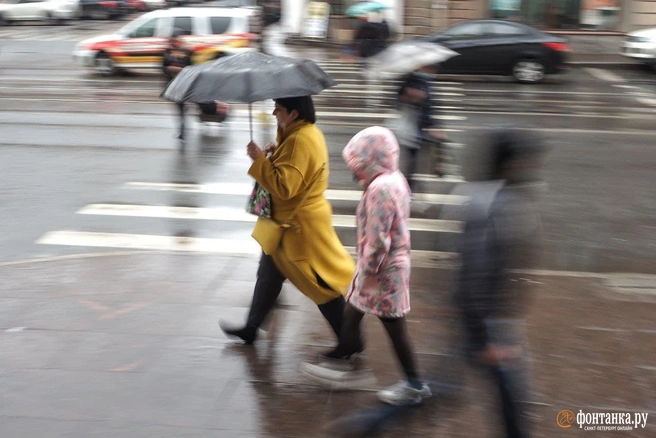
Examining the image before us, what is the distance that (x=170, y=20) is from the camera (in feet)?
71.5

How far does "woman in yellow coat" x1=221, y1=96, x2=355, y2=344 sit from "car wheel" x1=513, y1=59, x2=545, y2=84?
641 inches

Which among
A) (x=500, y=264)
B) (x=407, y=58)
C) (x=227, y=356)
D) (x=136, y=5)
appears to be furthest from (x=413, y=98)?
(x=136, y=5)

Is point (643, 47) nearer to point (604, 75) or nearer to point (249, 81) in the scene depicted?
point (604, 75)

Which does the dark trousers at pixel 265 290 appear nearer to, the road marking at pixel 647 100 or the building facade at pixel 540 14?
the road marking at pixel 647 100

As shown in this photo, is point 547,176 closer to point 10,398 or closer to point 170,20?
point 10,398

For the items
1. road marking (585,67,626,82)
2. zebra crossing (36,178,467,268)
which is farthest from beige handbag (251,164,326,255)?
road marking (585,67,626,82)

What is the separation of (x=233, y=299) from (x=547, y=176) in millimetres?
5913

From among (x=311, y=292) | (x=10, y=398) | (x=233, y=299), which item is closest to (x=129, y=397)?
(x=10, y=398)

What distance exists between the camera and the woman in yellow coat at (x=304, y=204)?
5023mm

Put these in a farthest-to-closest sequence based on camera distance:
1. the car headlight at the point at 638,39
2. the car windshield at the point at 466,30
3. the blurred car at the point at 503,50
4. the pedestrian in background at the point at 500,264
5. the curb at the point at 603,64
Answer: the curb at the point at 603,64 → the car headlight at the point at 638,39 → the car windshield at the point at 466,30 → the blurred car at the point at 503,50 → the pedestrian in background at the point at 500,264

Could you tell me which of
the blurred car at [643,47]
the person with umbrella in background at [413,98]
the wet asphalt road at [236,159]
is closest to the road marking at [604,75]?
the wet asphalt road at [236,159]

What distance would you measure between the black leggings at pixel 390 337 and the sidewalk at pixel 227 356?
26cm

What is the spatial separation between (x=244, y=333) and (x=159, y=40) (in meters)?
17.4

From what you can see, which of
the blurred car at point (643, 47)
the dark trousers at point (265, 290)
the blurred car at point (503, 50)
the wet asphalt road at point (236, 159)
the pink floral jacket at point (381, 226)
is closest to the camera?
the pink floral jacket at point (381, 226)
